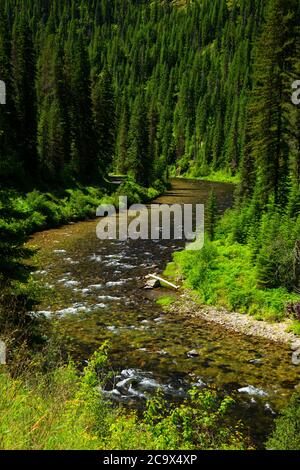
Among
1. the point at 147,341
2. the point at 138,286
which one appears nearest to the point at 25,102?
the point at 138,286

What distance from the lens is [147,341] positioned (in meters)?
17.7

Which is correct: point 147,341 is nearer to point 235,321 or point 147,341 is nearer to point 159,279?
point 235,321

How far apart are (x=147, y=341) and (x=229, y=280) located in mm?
7262

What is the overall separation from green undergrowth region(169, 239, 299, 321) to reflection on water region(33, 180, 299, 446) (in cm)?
207

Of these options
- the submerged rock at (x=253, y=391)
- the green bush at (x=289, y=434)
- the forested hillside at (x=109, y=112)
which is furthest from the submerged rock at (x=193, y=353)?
the forested hillside at (x=109, y=112)

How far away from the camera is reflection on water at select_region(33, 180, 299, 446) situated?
567 inches

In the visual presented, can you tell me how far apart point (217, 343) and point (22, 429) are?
13.0 m

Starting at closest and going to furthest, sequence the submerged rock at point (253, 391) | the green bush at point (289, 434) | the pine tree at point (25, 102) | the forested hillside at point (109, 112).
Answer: the green bush at point (289, 434)
the submerged rock at point (253, 391)
the pine tree at point (25, 102)
the forested hillside at point (109, 112)

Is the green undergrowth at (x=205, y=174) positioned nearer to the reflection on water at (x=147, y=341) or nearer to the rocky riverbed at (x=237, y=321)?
the reflection on water at (x=147, y=341)

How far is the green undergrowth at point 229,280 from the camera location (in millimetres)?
20594

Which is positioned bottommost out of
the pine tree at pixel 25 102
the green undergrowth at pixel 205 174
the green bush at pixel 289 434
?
the green bush at pixel 289 434

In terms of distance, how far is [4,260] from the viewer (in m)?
12.5

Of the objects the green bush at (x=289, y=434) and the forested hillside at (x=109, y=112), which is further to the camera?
the forested hillside at (x=109, y=112)

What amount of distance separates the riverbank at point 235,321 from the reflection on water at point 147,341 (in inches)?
21.9
